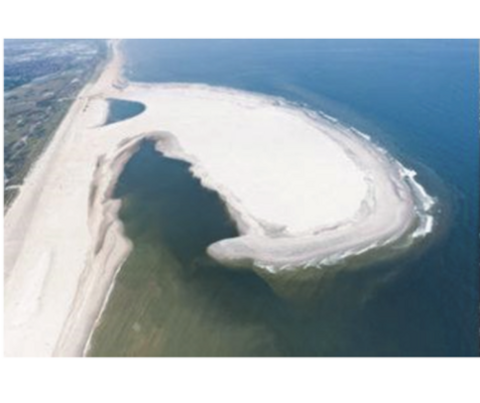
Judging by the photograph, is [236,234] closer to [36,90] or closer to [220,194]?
[220,194]

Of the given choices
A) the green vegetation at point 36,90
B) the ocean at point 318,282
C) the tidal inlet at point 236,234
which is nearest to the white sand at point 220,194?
the tidal inlet at point 236,234

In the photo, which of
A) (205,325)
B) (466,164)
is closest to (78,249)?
(205,325)

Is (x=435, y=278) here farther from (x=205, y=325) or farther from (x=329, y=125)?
(x=329, y=125)

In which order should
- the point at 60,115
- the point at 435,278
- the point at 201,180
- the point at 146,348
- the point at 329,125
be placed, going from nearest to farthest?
the point at 146,348, the point at 435,278, the point at 201,180, the point at 329,125, the point at 60,115

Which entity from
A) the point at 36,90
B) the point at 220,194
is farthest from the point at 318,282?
the point at 36,90

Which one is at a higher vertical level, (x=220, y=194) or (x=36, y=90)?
(x=36, y=90)

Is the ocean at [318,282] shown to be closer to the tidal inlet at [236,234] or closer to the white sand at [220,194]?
the tidal inlet at [236,234]
